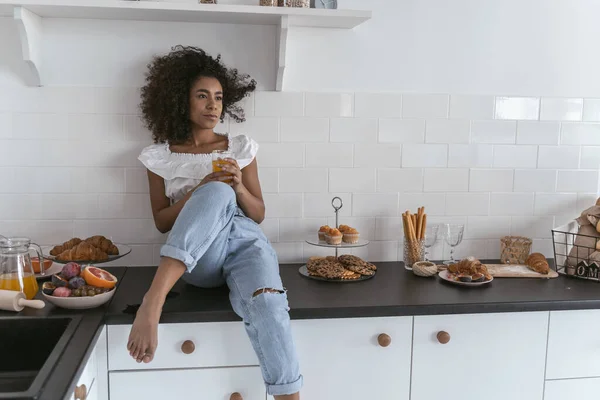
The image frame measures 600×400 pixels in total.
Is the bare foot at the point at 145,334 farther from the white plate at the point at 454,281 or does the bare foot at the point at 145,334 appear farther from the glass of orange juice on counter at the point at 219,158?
the white plate at the point at 454,281

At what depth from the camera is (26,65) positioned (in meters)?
1.98

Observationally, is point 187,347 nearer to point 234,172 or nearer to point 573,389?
point 234,172

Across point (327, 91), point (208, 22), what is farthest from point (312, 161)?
point (208, 22)

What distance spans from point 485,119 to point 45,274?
64.5 inches

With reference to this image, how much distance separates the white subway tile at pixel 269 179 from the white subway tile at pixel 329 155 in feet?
0.41

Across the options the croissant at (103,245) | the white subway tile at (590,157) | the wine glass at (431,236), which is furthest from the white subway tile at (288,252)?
the white subway tile at (590,157)

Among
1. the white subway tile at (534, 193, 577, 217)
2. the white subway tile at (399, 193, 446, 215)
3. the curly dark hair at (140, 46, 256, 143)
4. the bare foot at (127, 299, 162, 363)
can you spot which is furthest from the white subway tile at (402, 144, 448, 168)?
the bare foot at (127, 299, 162, 363)

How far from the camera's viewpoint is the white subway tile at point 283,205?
2166 mm

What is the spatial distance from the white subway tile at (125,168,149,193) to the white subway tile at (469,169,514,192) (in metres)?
1.21

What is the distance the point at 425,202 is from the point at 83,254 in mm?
1227

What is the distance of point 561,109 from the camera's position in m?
2.30

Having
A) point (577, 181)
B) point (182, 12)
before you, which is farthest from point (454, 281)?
point (182, 12)

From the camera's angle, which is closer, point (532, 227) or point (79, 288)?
point (79, 288)

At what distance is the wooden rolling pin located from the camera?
1.54m
